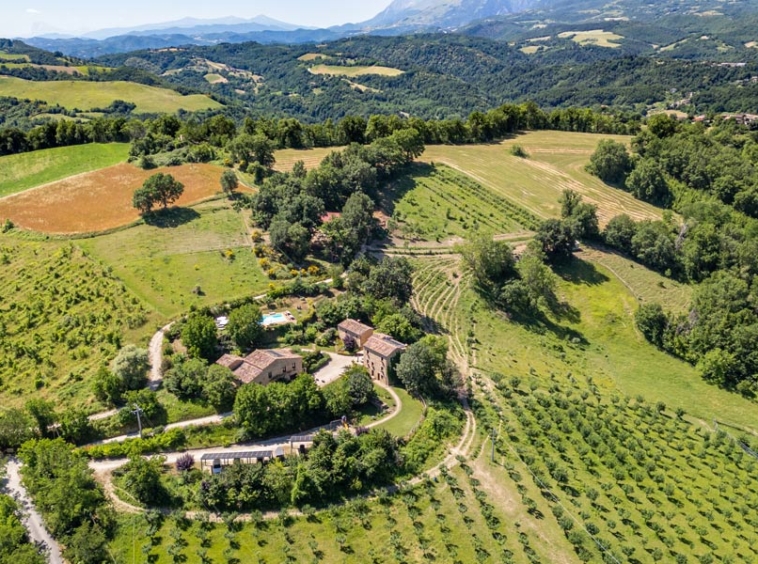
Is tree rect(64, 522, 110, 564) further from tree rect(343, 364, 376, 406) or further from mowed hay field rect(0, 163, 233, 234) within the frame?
mowed hay field rect(0, 163, 233, 234)

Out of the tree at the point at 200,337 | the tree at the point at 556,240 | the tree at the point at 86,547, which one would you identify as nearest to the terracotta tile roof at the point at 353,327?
the tree at the point at 200,337

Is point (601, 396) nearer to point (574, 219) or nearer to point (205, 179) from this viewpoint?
point (574, 219)

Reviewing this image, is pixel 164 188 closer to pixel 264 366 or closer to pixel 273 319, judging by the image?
pixel 273 319

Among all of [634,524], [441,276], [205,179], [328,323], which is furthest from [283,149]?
[634,524]

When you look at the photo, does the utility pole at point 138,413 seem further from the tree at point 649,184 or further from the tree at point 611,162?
the tree at point 611,162

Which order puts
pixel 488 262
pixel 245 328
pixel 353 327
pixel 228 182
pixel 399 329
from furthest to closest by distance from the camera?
pixel 228 182 < pixel 488 262 < pixel 353 327 < pixel 399 329 < pixel 245 328

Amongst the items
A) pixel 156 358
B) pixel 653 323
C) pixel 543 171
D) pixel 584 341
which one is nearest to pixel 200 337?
pixel 156 358

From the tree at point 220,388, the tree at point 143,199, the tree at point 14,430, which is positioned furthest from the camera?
the tree at point 143,199

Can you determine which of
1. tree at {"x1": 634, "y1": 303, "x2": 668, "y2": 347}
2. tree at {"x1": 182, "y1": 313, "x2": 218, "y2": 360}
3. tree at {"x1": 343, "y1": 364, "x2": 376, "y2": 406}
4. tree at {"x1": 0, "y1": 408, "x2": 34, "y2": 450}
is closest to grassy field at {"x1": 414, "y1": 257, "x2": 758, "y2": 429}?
tree at {"x1": 634, "y1": 303, "x2": 668, "y2": 347}
